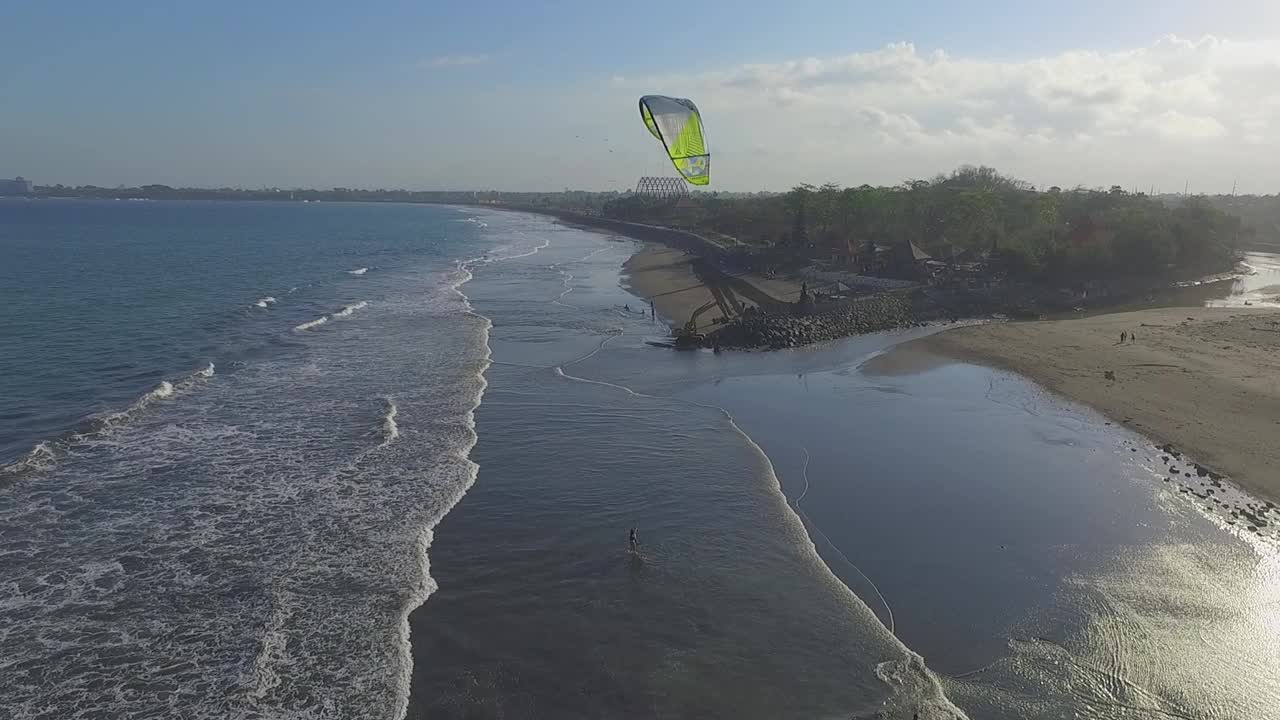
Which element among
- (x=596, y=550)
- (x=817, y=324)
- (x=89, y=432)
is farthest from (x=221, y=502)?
(x=817, y=324)

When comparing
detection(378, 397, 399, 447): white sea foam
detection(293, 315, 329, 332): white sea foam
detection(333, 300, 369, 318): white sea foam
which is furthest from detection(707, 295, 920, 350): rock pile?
detection(333, 300, 369, 318): white sea foam

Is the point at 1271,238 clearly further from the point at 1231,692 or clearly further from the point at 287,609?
the point at 287,609

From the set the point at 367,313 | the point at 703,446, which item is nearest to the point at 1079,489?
the point at 703,446

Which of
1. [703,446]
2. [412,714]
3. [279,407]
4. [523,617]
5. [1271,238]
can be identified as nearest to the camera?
[412,714]

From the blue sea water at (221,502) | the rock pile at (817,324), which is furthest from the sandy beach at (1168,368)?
the blue sea water at (221,502)

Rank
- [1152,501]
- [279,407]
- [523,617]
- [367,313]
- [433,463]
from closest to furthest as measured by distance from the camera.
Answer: [523,617] → [1152,501] → [433,463] → [279,407] → [367,313]

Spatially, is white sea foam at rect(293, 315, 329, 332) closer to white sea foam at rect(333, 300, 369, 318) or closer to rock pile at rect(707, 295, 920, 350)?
white sea foam at rect(333, 300, 369, 318)
